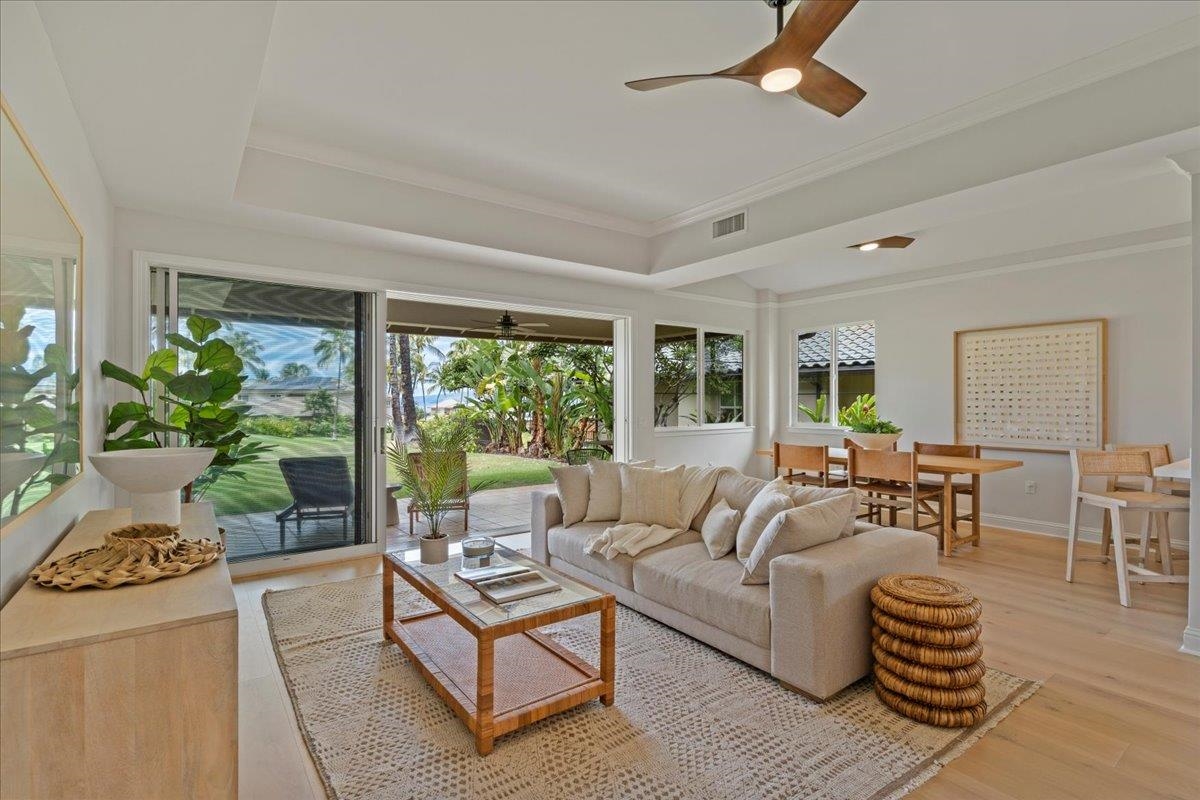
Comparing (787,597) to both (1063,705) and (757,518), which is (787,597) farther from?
(1063,705)

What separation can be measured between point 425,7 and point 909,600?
122 inches

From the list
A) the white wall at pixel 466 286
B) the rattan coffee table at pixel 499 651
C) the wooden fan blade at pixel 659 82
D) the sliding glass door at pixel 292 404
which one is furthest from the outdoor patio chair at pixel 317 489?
the wooden fan blade at pixel 659 82

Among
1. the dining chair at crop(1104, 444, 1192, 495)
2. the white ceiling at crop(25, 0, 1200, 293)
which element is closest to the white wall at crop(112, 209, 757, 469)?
the white ceiling at crop(25, 0, 1200, 293)

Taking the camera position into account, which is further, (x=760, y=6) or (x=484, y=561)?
(x=484, y=561)

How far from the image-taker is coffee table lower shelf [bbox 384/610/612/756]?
2.01 meters

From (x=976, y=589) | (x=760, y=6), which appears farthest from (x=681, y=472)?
(x=760, y=6)

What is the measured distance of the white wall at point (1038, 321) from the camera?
439 centimetres

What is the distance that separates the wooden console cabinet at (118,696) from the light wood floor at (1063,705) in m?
0.78

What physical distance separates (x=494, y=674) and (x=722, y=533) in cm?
137

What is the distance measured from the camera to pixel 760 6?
2.32m

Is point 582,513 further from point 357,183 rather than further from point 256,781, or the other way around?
point 357,183

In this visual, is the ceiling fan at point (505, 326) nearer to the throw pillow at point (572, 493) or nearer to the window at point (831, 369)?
the throw pillow at point (572, 493)

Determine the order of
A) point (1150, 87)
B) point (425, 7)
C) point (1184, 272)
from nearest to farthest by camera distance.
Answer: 1. point (425, 7)
2. point (1150, 87)
3. point (1184, 272)

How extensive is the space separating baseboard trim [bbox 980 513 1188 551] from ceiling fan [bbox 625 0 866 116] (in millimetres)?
4438
